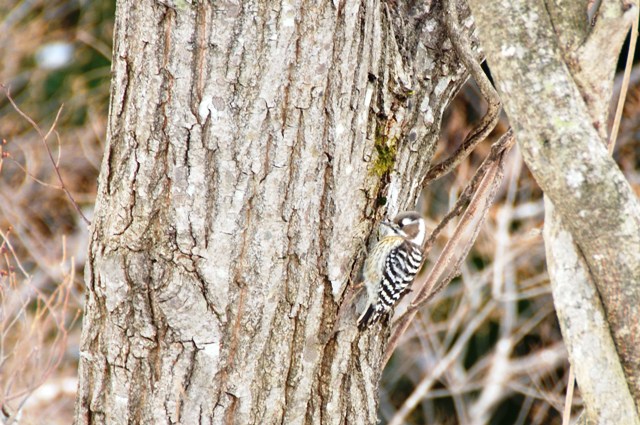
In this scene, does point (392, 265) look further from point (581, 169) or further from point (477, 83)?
point (581, 169)

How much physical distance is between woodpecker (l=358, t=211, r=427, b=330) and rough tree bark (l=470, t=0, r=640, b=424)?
911 mm

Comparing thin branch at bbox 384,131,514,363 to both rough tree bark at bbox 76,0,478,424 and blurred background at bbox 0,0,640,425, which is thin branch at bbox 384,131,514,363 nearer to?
rough tree bark at bbox 76,0,478,424

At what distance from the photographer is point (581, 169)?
2.09 m

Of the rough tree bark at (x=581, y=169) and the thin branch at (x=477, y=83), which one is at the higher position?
the thin branch at (x=477, y=83)

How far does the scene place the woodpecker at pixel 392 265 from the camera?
3150 mm

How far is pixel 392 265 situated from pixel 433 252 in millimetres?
5332

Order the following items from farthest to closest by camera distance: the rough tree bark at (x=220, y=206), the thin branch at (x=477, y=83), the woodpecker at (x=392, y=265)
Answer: the woodpecker at (x=392, y=265)
the thin branch at (x=477, y=83)
the rough tree bark at (x=220, y=206)

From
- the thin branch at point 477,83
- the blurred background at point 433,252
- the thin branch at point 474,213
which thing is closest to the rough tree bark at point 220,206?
the thin branch at point 477,83

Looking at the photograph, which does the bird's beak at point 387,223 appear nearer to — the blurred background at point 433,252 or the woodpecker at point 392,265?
→ the woodpecker at point 392,265

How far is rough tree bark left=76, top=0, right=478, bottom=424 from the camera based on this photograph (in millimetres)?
2574

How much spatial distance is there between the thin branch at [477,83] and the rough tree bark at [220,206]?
400mm

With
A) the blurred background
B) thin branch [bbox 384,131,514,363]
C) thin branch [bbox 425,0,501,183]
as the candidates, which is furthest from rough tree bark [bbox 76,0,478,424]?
the blurred background

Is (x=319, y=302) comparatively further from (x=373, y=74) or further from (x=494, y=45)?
(x=494, y=45)

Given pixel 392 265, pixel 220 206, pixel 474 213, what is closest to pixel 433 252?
pixel 392 265
